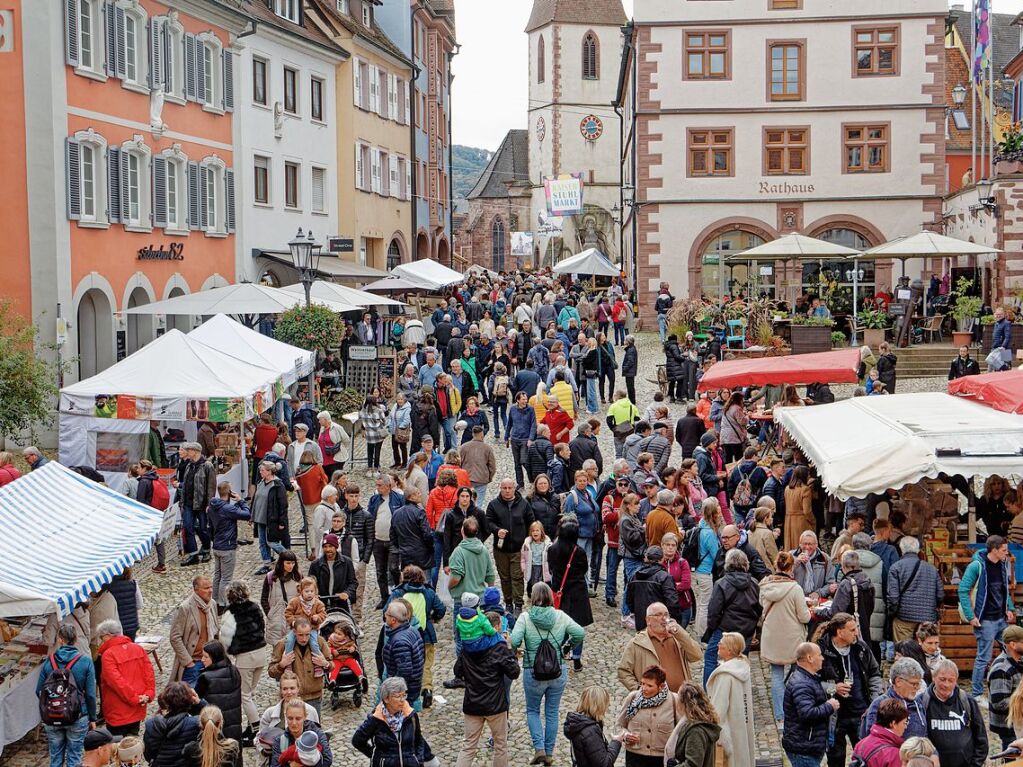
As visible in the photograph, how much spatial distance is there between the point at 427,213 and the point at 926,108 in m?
20.8

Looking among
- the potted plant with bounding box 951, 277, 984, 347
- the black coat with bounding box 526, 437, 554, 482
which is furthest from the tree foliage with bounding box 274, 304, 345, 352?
the potted plant with bounding box 951, 277, 984, 347

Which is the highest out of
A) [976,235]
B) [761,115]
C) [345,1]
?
[345,1]

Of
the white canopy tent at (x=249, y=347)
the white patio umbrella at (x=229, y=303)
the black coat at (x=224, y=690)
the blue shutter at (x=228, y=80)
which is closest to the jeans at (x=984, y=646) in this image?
the black coat at (x=224, y=690)

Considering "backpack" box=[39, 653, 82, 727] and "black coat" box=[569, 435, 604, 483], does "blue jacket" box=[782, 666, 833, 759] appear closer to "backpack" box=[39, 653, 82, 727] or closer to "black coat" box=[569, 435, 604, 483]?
"backpack" box=[39, 653, 82, 727]

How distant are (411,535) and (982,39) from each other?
2557 cm

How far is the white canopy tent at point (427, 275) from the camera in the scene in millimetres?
37469

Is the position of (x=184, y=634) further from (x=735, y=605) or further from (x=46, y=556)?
(x=735, y=605)

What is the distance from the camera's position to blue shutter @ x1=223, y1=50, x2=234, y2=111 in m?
34.2

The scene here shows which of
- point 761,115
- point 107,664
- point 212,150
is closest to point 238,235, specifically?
point 212,150

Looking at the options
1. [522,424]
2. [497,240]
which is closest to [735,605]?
[522,424]

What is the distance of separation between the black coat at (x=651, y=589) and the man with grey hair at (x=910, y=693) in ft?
9.82

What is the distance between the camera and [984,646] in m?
12.0

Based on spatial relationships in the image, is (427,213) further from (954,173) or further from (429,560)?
(429,560)

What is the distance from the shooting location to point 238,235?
35000 millimetres
